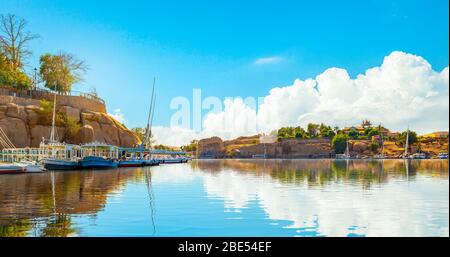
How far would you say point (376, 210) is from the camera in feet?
73.8

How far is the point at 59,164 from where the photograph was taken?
2509 inches

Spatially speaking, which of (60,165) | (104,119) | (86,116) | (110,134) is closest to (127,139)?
(110,134)

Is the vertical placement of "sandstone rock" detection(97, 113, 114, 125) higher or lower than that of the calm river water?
higher

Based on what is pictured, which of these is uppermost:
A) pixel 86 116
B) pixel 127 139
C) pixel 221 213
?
pixel 86 116

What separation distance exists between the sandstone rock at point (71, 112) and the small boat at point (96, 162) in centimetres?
1547

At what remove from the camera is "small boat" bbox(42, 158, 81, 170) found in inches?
2463

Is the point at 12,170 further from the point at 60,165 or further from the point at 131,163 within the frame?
the point at 131,163

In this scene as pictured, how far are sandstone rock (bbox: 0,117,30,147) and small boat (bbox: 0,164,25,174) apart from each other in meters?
20.8

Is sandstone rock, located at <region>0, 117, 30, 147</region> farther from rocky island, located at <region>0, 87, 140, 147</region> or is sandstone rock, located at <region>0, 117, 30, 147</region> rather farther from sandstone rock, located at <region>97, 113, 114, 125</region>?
sandstone rock, located at <region>97, 113, 114, 125</region>

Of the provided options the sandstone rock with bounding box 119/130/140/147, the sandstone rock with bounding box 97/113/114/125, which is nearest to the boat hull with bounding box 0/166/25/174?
the sandstone rock with bounding box 97/113/114/125

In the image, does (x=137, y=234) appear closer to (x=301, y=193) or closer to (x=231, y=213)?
(x=231, y=213)

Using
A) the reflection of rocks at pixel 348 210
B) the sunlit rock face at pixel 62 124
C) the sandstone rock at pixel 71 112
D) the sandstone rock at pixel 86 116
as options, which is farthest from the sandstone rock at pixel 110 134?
the reflection of rocks at pixel 348 210

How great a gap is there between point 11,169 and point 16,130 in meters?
23.0
